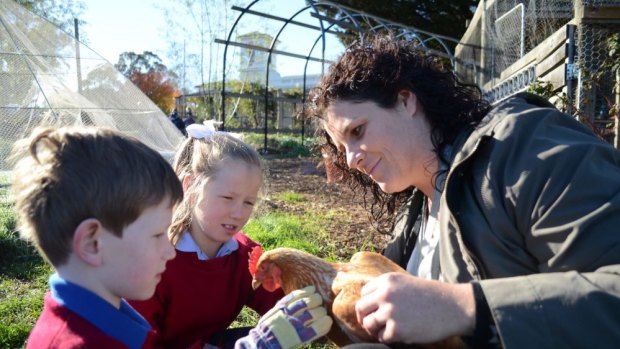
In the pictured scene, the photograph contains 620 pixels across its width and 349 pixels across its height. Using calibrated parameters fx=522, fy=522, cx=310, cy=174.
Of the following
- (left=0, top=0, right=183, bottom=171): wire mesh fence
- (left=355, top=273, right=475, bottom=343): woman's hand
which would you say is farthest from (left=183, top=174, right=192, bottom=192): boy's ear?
(left=0, top=0, right=183, bottom=171): wire mesh fence

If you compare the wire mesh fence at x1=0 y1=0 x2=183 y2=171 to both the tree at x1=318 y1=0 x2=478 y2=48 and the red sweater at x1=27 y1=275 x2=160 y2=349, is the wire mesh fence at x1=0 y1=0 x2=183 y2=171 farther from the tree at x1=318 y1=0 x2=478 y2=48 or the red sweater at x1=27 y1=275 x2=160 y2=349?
the tree at x1=318 y1=0 x2=478 y2=48

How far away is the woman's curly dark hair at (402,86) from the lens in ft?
5.78

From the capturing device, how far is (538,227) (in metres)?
1.29

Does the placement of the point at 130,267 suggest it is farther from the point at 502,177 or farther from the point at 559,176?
the point at 559,176

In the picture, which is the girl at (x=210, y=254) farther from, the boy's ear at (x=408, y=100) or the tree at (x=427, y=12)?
the tree at (x=427, y=12)

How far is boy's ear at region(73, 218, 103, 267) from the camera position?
1.19m

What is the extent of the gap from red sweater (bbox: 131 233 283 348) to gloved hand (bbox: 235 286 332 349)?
1.64 feet

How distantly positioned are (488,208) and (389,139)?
0.47 meters

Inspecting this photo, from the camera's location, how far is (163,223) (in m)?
1.33

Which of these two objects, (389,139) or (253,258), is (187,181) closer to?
(253,258)

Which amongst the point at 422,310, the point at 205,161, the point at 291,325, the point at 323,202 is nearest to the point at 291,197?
the point at 323,202

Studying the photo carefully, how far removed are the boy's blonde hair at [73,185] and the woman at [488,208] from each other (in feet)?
2.14

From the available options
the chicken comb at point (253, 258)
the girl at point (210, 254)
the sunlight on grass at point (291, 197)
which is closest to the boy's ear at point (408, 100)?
the girl at point (210, 254)

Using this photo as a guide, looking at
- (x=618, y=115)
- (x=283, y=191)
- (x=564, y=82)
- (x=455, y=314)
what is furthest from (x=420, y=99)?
(x=283, y=191)
